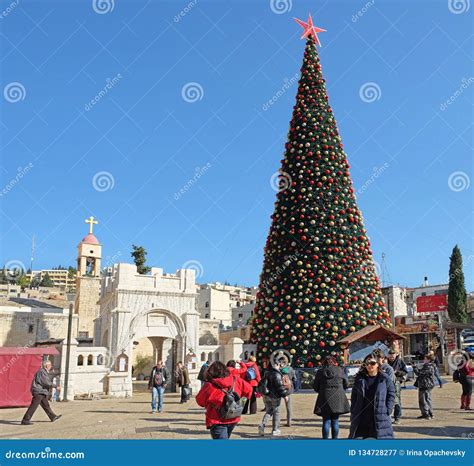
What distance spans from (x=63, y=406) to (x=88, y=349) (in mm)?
3818

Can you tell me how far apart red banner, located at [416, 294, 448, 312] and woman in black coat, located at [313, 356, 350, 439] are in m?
41.1

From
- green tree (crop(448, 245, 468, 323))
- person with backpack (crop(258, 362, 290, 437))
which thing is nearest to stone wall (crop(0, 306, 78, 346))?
person with backpack (crop(258, 362, 290, 437))

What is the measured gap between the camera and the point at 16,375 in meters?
17.3

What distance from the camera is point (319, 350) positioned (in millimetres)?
19781

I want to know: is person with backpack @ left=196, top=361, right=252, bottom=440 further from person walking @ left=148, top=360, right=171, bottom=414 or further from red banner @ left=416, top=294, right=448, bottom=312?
red banner @ left=416, top=294, right=448, bottom=312

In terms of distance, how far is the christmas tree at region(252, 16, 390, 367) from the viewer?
787 inches

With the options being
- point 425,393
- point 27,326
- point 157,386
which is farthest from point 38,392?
point 27,326

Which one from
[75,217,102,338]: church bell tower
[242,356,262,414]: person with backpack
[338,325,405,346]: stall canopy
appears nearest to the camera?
[242,356,262,414]: person with backpack

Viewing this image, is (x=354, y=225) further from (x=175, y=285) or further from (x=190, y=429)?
(x=190, y=429)

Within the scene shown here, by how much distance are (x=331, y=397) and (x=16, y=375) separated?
13.2 m

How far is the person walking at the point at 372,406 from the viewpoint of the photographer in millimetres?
6445

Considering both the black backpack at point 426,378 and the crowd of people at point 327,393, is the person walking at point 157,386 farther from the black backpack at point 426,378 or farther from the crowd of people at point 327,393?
the black backpack at point 426,378

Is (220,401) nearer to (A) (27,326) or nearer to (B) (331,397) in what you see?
(B) (331,397)

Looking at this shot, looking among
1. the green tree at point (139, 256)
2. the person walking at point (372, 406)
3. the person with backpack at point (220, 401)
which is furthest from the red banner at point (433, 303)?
the person with backpack at point (220, 401)
